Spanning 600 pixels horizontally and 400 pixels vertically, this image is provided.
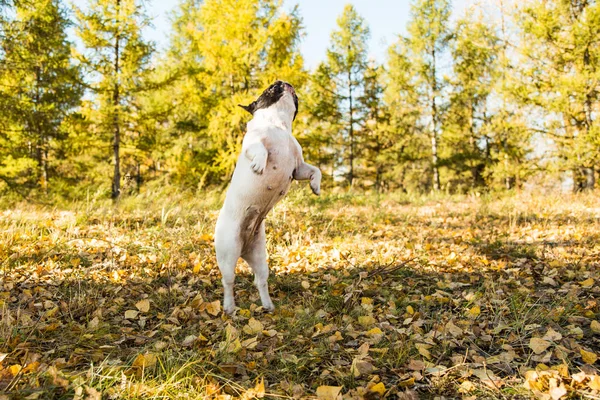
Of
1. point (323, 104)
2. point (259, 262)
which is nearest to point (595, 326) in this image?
point (259, 262)

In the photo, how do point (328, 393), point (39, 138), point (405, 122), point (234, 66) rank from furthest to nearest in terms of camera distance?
point (405, 122) → point (234, 66) → point (39, 138) → point (328, 393)

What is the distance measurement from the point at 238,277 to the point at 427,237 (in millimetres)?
3090

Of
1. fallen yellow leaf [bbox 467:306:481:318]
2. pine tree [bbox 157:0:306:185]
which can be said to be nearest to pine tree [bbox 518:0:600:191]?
pine tree [bbox 157:0:306:185]

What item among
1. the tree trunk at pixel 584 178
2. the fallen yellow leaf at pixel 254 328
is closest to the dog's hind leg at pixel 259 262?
the fallen yellow leaf at pixel 254 328

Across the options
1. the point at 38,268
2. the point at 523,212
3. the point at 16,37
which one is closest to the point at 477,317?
the point at 38,268

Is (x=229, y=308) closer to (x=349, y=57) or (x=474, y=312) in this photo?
(x=474, y=312)

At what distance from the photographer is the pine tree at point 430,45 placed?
59.2 ft

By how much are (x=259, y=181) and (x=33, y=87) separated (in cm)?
1336

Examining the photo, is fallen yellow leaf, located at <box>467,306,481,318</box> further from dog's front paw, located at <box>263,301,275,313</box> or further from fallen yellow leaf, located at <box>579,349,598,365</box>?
dog's front paw, located at <box>263,301,275,313</box>

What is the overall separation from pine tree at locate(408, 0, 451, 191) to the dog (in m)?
15.9

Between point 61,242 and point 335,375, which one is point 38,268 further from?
point 335,375

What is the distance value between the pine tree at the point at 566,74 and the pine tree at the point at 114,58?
11.9 meters

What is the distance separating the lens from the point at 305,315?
3055 mm

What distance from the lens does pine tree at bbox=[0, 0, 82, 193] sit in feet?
28.0
